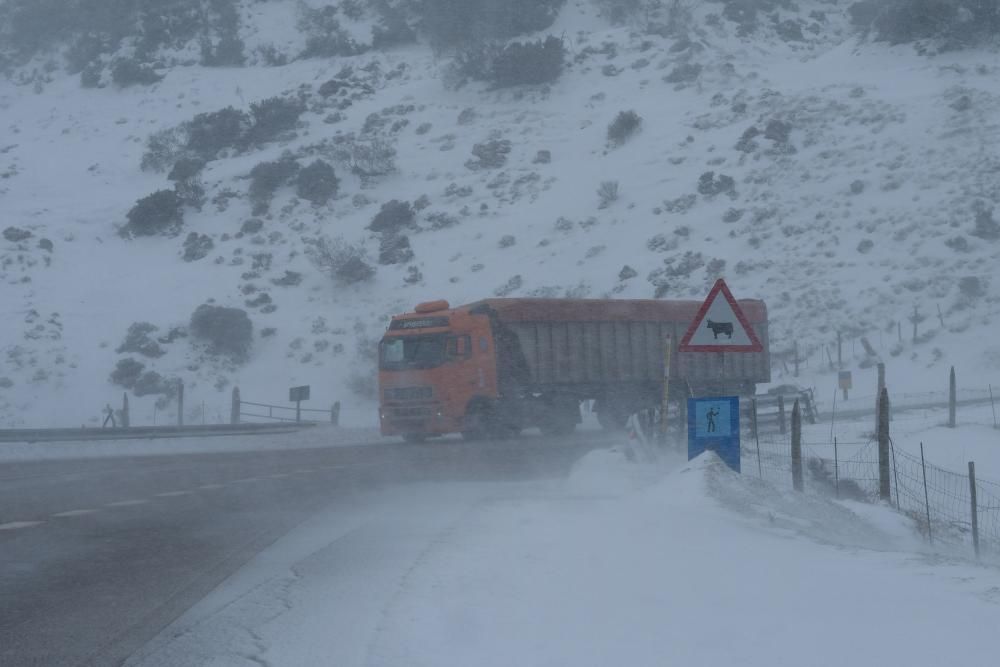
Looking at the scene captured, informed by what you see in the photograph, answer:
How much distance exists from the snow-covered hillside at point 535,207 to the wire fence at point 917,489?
17.7m

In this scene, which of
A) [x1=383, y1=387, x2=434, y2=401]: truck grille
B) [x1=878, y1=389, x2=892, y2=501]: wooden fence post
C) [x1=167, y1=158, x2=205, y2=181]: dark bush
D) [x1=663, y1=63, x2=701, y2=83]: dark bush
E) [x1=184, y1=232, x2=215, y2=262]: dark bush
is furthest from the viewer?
[x1=663, y1=63, x2=701, y2=83]: dark bush

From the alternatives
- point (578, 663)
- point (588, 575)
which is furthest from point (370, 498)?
point (578, 663)

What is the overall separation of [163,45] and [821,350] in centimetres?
5639

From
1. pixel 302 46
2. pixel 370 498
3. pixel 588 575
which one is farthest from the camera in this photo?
pixel 302 46

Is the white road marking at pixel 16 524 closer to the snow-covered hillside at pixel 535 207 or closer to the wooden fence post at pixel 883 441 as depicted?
the wooden fence post at pixel 883 441

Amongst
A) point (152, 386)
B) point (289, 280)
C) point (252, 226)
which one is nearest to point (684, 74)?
point (252, 226)

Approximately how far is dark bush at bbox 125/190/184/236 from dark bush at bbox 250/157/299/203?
410cm

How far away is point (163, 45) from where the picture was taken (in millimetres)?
79750

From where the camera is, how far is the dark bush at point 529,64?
2628 inches

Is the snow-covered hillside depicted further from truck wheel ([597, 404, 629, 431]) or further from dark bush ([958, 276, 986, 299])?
truck wheel ([597, 404, 629, 431])

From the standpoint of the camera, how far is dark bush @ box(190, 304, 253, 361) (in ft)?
150

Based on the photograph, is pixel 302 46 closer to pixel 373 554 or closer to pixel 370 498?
pixel 370 498

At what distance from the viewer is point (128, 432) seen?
28844mm

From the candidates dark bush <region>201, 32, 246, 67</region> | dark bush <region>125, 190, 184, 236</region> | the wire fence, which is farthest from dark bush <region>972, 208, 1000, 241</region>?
dark bush <region>201, 32, 246, 67</region>
